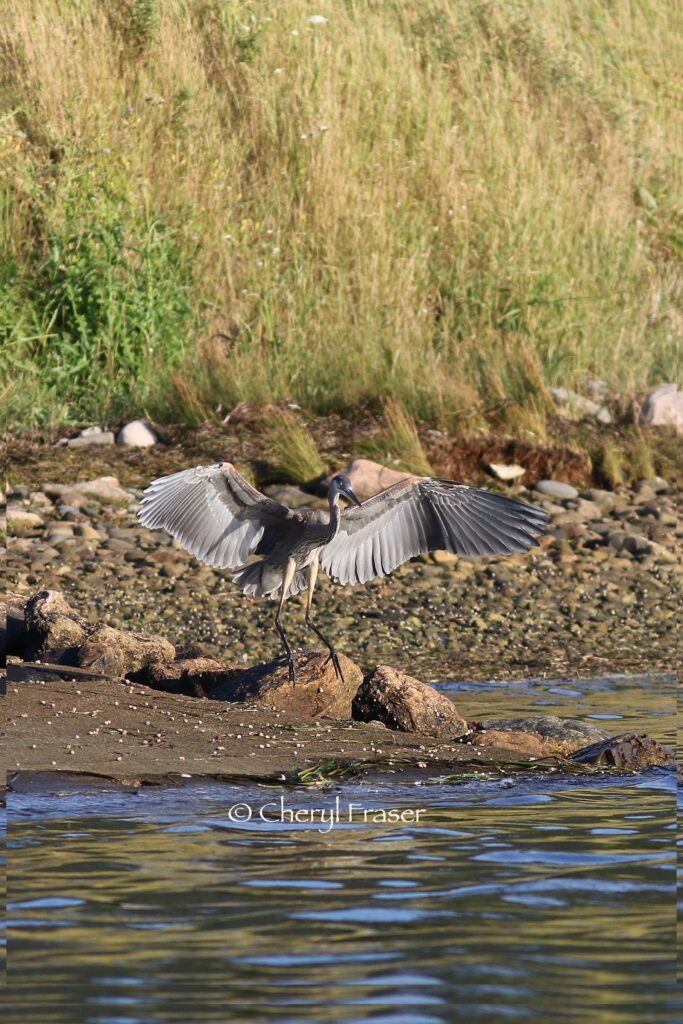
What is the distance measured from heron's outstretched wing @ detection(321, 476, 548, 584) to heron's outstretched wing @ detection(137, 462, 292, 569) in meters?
0.34

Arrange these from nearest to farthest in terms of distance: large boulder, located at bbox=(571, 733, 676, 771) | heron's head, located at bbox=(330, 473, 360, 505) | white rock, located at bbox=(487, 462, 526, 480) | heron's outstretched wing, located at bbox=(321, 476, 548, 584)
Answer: large boulder, located at bbox=(571, 733, 676, 771) < heron's outstretched wing, located at bbox=(321, 476, 548, 584) < heron's head, located at bbox=(330, 473, 360, 505) < white rock, located at bbox=(487, 462, 526, 480)

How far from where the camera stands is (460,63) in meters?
14.5

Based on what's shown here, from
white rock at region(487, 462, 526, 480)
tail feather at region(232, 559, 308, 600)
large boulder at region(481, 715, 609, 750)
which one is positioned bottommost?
white rock at region(487, 462, 526, 480)

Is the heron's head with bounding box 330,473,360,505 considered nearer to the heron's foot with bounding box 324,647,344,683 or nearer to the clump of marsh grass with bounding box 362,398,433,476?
the heron's foot with bounding box 324,647,344,683

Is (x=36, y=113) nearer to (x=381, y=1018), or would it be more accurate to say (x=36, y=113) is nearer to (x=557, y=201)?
(x=557, y=201)

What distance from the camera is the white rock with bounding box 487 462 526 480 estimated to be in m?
10.6

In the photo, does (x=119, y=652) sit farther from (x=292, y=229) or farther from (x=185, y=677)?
(x=292, y=229)

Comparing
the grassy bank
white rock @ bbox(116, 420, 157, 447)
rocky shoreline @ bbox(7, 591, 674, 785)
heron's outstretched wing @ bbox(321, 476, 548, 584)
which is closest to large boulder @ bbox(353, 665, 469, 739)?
rocky shoreline @ bbox(7, 591, 674, 785)

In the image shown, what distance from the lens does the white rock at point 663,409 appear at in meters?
11.7

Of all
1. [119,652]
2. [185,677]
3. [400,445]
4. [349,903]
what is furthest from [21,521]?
[349,903]

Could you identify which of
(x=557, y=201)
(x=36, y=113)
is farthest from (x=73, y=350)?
(x=557, y=201)

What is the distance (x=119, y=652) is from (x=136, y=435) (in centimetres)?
404

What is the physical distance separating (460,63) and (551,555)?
642 cm

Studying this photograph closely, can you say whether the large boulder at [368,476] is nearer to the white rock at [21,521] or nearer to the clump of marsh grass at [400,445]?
the clump of marsh grass at [400,445]
